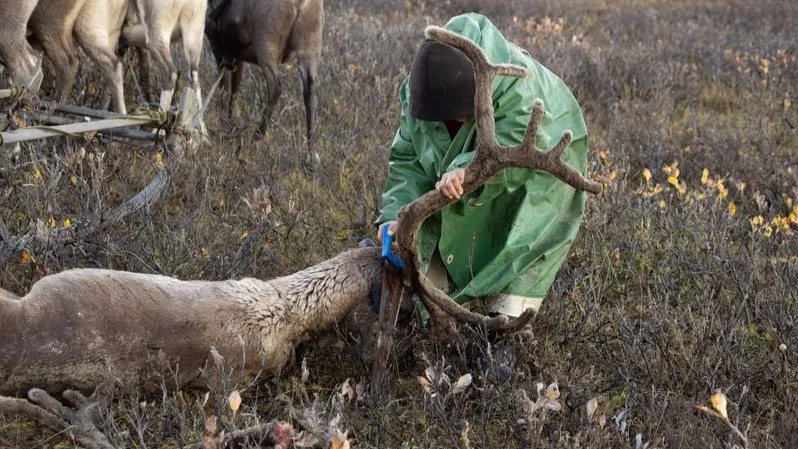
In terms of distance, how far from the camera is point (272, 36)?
7414 mm

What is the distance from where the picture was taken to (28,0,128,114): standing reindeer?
6.73m

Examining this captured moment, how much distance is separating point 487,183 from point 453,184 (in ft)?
1.31

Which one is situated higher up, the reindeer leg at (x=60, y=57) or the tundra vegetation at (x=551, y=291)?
the reindeer leg at (x=60, y=57)

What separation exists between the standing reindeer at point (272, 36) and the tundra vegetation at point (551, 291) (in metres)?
0.36

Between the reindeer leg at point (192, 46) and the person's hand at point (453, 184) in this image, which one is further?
the reindeer leg at point (192, 46)

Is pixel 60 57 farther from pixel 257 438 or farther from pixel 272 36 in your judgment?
pixel 257 438

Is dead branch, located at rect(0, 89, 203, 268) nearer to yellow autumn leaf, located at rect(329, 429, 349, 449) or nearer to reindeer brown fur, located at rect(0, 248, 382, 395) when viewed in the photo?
reindeer brown fur, located at rect(0, 248, 382, 395)

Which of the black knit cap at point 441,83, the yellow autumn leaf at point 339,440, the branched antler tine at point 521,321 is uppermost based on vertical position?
the black knit cap at point 441,83

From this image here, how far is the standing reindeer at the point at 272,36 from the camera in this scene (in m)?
7.37

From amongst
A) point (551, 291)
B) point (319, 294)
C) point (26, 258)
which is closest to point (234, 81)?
point (26, 258)

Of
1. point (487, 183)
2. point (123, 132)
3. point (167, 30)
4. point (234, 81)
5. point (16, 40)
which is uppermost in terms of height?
point (487, 183)

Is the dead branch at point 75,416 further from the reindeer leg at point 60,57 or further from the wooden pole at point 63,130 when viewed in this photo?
the reindeer leg at point 60,57

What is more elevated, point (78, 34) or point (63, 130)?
point (63, 130)

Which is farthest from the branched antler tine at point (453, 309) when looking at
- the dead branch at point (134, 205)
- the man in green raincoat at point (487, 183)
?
the dead branch at point (134, 205)
